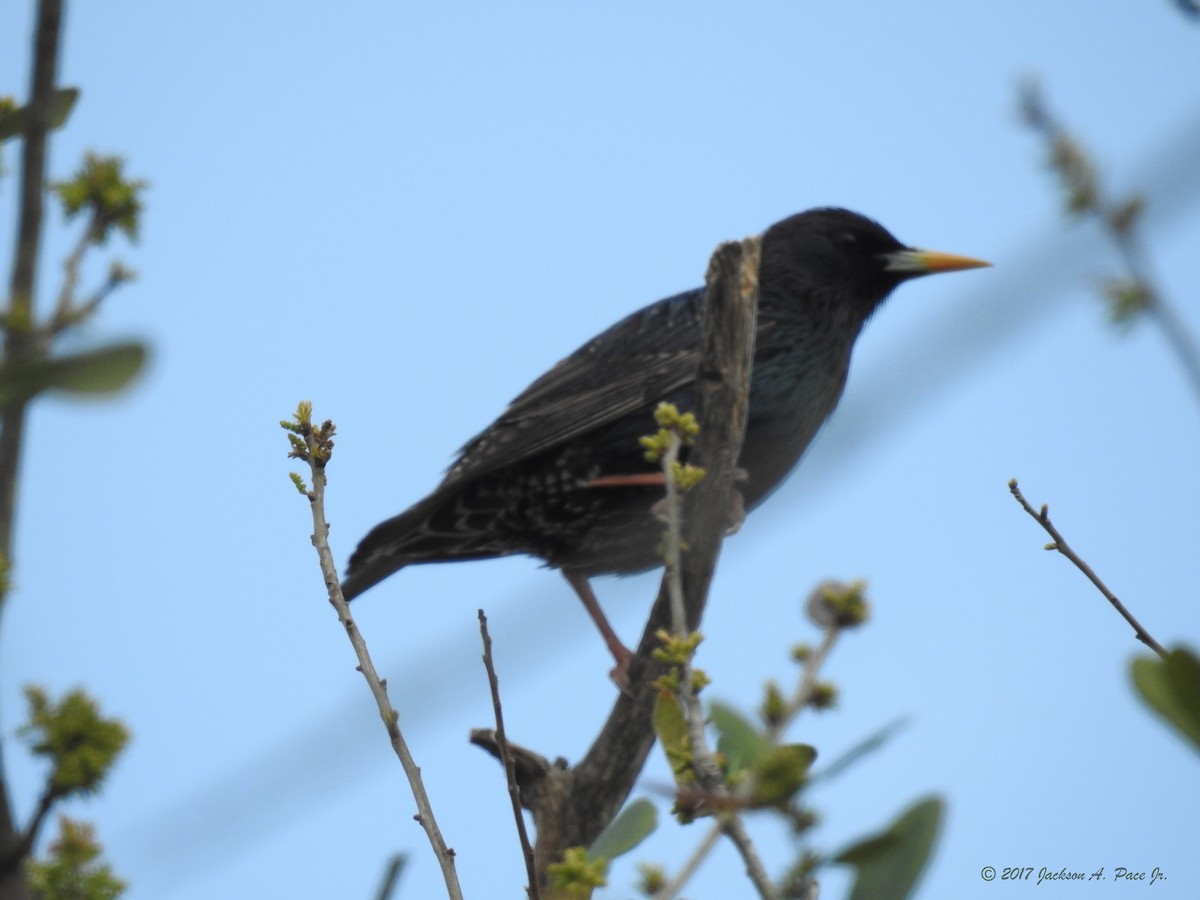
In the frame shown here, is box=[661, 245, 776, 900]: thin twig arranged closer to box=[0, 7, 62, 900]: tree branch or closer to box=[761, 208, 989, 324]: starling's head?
box=[0, 7, 62, 900]: tree branch

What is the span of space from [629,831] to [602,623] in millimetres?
3094

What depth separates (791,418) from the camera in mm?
5496

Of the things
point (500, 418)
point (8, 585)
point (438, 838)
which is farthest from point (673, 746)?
point (500, 418)

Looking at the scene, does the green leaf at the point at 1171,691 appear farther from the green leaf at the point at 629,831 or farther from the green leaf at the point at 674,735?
the green leaf at the point at 629,831

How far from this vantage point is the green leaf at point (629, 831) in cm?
254

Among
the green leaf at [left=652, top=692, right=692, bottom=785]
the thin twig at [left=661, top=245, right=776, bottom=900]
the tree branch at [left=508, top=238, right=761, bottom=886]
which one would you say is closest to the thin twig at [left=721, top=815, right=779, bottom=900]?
the thin twig at [left=661, top=245, right=776, bottom=900]

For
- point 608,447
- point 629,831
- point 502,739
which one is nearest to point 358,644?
point 502,739

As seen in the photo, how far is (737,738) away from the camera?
1953mm

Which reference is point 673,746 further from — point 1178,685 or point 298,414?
point 298,414

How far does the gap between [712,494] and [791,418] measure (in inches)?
74.3

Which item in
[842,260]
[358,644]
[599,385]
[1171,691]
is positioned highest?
[842,260]

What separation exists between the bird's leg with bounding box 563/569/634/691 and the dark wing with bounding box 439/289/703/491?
0.66 metres

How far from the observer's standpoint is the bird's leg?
5266 mm

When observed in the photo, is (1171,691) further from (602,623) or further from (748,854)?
(602,623)
